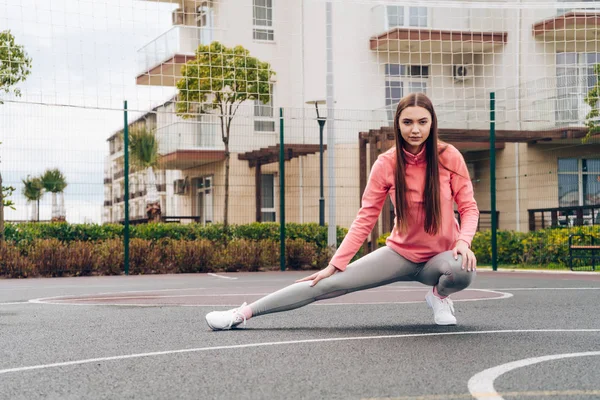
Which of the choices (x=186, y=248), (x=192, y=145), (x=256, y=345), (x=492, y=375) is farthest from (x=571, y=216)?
(x=492, y=375)

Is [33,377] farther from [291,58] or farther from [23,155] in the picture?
[291,58]

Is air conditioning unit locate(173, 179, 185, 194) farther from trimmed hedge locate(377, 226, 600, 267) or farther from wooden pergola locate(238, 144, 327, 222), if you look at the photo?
trimmed hedge locate(377, 226, 600, 267)

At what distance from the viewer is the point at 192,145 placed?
63.0ft

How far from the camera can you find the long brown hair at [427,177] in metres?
5.14

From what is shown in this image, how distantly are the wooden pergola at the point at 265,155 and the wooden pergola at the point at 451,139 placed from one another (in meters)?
1.19

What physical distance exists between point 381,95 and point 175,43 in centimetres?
570

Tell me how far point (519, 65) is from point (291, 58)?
6226mm

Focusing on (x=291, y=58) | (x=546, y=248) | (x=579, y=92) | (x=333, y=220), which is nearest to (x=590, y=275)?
(x=546, y=248)

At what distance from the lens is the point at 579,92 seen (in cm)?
2091

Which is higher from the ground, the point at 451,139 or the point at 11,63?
the point at 11,63

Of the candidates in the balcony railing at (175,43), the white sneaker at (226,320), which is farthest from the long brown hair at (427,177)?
the balcony railing at (175,43)

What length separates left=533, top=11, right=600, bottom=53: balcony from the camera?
2184 cm

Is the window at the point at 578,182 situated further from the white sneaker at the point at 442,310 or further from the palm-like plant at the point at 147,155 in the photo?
the white sneaker at the point at 442,310

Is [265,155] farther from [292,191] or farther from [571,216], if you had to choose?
[571,216]
